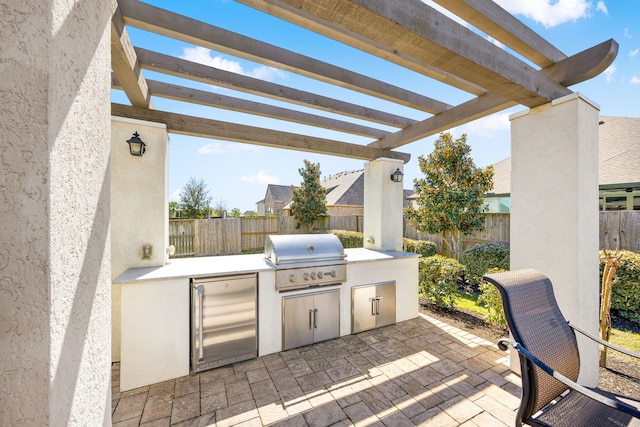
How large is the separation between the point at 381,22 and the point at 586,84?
2823mm

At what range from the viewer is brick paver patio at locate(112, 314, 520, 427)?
2.49 m

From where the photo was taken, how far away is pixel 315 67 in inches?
124

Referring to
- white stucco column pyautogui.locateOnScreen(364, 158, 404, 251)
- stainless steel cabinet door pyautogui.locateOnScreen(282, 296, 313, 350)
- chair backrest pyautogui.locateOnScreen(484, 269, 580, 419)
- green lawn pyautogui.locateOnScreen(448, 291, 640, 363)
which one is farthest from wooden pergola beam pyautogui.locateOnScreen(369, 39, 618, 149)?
green lawn pyautogui.locateOnScreen(448, 291, 640, 363)

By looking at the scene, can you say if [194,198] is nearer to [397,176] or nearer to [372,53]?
[397,176]

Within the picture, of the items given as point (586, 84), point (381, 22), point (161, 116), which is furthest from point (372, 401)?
point (161, 116)

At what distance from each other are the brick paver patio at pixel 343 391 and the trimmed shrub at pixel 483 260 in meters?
3.20

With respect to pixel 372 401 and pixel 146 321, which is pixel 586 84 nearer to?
pixel 372 401

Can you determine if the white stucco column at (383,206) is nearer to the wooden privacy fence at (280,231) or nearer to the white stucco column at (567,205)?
the white stucco column at (567,205)

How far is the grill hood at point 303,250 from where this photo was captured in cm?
376

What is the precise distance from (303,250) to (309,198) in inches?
488

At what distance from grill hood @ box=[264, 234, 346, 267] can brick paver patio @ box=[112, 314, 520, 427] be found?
4.28ft

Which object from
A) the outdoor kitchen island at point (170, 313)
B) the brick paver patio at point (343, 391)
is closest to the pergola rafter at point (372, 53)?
the outdoor kitchen island at point (170, 313)

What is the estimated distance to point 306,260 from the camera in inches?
153

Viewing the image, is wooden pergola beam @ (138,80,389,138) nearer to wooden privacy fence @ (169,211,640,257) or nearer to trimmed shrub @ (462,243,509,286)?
trimmed shrub @ (462,243,509,286)
